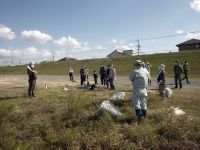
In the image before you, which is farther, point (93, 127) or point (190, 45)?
point (190, 45)

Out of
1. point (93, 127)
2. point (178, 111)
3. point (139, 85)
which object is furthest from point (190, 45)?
point (93, 127)

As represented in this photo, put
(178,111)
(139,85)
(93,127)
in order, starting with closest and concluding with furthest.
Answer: (139,85), (93,127), (178,111)

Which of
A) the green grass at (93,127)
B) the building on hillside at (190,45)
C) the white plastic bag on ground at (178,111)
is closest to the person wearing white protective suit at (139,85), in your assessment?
the green grass at (93,127)

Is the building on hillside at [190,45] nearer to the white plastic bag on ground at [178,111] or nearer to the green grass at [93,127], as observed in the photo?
the green grass at [93,127]

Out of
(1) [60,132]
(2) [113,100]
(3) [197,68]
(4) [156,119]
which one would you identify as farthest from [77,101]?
(3) [197,68]

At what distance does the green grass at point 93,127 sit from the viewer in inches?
383

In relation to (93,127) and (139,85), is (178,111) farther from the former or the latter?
(93,127)

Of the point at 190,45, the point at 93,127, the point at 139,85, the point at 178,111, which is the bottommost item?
the point at 93,127

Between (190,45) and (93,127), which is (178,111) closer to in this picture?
(93,127)

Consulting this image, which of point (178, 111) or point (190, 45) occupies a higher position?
point (190, 45)

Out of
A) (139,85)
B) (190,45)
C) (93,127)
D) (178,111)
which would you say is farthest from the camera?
(190,45)

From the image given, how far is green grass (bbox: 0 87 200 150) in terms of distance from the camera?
383 inches

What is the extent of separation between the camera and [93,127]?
10.9 m

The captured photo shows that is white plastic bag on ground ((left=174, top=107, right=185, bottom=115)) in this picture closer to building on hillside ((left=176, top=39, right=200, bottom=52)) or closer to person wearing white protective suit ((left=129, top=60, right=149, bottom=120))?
person wearing white protective suit ((left=129, top=60, right=149, bottom=120))
